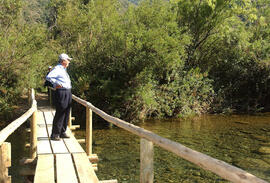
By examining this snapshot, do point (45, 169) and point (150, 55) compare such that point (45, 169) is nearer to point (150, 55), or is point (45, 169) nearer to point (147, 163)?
point (147, 163)

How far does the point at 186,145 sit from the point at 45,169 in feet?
25.3

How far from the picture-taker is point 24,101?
65.3 ft

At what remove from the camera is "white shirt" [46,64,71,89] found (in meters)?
6.05

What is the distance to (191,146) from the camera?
37.2 feet

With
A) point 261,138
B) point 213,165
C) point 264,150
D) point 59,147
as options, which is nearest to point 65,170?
point 59,147

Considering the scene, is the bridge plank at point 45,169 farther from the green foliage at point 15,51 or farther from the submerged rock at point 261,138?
the green foliage at point 15,51

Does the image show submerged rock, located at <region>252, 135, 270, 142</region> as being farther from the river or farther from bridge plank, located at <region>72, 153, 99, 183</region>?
bridge plank, located at <region>72, 153, 99, 183</region>

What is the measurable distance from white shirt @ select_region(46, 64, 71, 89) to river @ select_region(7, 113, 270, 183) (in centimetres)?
350

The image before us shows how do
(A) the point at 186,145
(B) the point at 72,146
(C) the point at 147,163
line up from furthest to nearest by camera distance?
(A) the point at 186,145, (B) the point at 72,146, (C) the point at 147,163

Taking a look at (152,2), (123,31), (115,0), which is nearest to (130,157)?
(123,31)

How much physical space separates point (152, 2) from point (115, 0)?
5.70m

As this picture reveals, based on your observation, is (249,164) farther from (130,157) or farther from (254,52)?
(254,52)

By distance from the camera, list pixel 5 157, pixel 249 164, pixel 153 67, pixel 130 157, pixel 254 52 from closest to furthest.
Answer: pixel 5 157
pixel 249 164
pixel 130 157
pixel 153 67
pixel 254 52

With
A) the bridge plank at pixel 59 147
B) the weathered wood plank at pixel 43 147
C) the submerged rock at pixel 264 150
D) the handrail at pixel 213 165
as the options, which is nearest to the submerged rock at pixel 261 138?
the submerged rock at pixel 264 150
